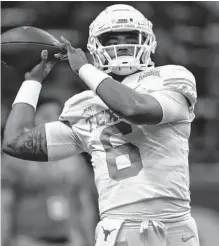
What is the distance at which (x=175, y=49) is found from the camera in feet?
12.4

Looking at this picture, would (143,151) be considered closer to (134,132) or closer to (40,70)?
(134,132)

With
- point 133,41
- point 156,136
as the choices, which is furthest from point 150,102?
point 133,41

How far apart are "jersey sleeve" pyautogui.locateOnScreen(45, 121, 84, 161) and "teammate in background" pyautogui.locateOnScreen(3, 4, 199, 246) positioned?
3 cm

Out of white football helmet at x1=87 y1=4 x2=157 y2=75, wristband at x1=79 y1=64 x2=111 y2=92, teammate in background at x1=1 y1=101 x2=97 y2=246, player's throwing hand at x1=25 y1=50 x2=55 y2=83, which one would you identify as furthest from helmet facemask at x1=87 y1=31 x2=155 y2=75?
teammate in background at x1=1 y1=101 x2=97 y2=246

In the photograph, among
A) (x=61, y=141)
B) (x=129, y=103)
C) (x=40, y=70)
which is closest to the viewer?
(x=129, y=103)

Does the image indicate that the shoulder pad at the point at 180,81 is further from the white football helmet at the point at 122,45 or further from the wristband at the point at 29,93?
the wristband at the point at 29,93

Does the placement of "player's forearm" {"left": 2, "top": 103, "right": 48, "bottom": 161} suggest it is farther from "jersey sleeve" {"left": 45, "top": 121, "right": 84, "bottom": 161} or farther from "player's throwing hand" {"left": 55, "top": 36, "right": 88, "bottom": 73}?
"player's throwing hand" {"left": 55, "top": 36, "right": 88, "bottom": 73}

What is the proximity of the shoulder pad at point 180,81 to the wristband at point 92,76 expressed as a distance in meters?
0.18

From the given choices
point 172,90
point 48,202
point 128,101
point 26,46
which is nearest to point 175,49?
point 48,202

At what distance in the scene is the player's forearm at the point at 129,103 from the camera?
6.22 ft

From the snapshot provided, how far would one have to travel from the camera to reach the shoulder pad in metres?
1.99

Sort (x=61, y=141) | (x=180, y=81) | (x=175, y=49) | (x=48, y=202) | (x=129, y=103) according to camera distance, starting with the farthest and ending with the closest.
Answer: (x=175, y=49) → (x=48, y=202) → (x=61, y=141) → (x=180, y=81) → (x=129, y=103)

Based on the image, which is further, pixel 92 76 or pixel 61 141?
pixel 61 141

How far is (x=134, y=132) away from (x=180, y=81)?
7.8 inches
